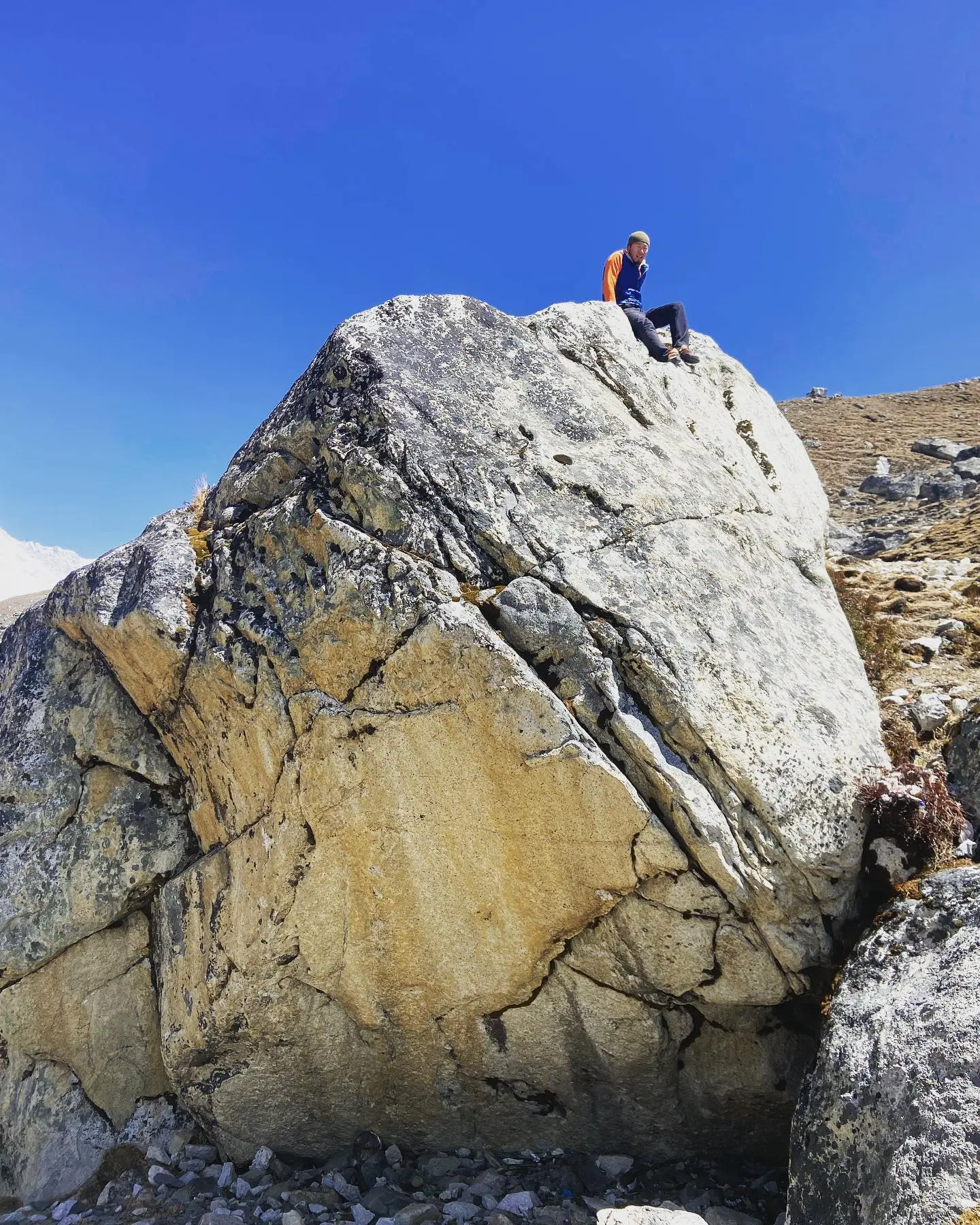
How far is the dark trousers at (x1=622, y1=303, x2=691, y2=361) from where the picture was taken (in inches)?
409

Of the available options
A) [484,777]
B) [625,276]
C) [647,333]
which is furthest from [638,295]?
[484,777]

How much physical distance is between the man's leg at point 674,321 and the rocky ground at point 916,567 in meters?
3.95

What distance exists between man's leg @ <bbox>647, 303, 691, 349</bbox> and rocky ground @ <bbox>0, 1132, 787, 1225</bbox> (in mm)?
8977

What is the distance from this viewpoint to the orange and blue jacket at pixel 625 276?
11.0 metres

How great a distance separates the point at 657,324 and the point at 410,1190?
10295mm

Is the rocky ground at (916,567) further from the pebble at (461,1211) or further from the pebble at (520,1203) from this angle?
the pebble at (461,1211)

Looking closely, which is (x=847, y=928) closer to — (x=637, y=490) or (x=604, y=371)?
(x=637, y=490)

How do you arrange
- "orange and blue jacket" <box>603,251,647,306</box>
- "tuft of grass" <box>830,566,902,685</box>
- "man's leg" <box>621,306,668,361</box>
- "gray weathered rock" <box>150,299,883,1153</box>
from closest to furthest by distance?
1. "gray weathered rock" <box>150,299,883,1153</box>
2. "tuft of grass" <box>830,566,902,685</box>
3. "man's leg" <box>621,306,668,361</box>
4. "orange and blue jacket" <box>603,251,647,306</box>

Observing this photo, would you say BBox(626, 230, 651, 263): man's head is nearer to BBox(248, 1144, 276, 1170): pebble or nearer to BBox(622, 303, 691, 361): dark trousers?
BBox(622, 303, 691, 361): dark trousers

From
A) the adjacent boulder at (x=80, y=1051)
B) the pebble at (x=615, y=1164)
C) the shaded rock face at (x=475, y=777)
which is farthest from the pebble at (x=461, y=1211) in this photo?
the adjacent boulder at (x=80, y=1051)

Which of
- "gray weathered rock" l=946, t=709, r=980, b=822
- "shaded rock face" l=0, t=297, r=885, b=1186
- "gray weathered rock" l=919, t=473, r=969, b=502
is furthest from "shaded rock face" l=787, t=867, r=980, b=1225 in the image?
"gray weathered rock" l=919, t=473, r=969, b=502

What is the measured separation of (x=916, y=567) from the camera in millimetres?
12594

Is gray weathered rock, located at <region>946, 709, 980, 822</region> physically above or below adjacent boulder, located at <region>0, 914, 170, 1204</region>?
above

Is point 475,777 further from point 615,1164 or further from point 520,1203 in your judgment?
point 615,1164
